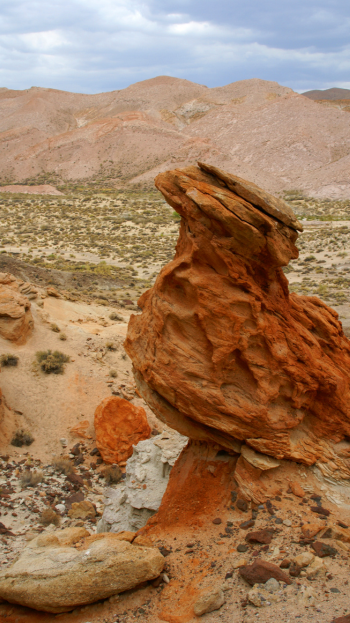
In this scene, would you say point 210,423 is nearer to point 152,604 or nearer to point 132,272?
point 152,604

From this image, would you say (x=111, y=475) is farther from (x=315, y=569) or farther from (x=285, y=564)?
(x=315, y=569)

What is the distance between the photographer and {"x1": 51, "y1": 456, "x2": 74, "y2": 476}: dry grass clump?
1150 cm

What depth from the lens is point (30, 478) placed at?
34.8ft

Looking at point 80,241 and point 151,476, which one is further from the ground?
point 80,241

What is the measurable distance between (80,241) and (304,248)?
1913 centimetres

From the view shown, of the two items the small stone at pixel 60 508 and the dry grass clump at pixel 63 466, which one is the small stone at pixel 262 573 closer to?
the small stone at pixel 60 508

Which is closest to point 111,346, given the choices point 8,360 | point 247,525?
point 8,360

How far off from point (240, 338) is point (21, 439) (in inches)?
329

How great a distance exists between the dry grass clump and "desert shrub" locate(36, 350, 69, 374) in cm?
339

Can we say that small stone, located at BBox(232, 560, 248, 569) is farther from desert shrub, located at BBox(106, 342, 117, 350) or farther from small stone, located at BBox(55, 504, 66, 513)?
desert shrub, located at BBox(106, 342, 117, 350)

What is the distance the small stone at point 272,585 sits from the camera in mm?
4795

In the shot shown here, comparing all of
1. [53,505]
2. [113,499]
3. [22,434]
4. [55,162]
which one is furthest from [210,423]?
[55,162]

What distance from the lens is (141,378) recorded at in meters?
7.56

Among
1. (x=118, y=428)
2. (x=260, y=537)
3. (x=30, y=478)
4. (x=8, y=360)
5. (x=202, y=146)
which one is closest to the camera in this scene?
(x=260, y=537)
